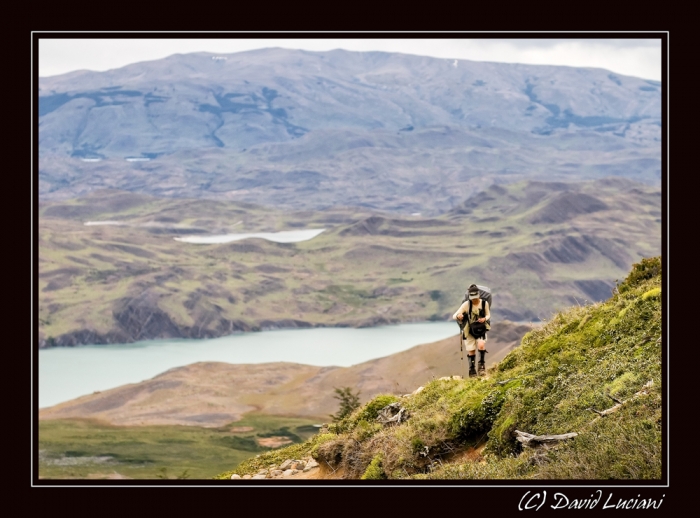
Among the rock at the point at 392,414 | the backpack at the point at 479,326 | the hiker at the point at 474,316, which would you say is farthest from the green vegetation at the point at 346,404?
the backpack at the point at 479,326

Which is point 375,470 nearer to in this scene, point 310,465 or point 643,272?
point 310,465

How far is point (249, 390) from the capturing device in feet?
561

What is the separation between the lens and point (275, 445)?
4742 inches

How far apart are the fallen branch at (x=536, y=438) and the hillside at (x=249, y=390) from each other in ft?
394

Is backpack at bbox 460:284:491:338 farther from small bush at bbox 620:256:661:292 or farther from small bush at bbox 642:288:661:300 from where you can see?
small bush at bbox 620:256:661:292

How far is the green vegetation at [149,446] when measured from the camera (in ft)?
367

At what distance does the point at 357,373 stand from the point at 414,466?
150 m

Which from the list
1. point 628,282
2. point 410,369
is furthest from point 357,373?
point 628,282

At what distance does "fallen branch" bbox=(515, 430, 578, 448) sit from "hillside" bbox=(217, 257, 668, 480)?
3cm

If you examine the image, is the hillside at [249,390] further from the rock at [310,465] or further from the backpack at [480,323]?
the backpack at [480,323]

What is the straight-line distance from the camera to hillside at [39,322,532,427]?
148250 mm

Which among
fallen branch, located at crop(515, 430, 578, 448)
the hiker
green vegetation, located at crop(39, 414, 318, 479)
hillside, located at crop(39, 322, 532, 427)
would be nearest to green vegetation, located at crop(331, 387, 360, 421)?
the hiker
